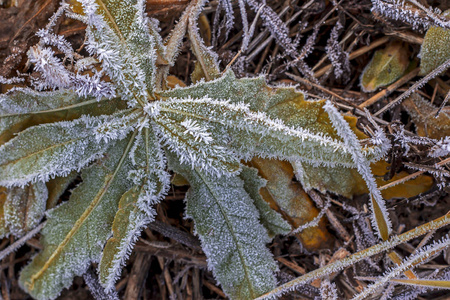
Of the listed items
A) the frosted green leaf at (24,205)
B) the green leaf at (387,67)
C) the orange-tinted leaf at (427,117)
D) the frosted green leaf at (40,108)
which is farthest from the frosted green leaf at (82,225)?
the orange-tinted leaf at (427,117)

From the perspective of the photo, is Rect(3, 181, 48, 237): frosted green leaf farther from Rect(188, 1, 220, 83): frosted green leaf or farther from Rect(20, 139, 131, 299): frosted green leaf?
Rect(188, 1, 220, 83): frosted green leaf

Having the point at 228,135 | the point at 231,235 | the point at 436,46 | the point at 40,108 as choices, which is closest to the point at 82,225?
the point at 40,108

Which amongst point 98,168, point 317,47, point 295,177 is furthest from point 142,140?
point 317,47

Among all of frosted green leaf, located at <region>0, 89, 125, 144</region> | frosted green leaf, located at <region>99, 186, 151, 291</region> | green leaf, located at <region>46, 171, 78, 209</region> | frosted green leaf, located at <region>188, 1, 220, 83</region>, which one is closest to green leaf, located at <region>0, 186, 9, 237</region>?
green leaf, located at <region>46, 171, 78, 209</region>

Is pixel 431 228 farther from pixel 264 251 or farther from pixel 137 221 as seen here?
pixel 137 221

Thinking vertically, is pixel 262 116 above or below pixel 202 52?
below

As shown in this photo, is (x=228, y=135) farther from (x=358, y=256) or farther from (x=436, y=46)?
Answer: (x=436, y=46)
